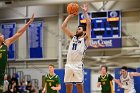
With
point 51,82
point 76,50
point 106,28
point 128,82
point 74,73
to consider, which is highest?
point 106,28

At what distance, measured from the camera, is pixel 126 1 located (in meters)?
17.8

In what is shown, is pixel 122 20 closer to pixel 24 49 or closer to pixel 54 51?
pixel 54 51

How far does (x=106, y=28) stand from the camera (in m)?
17.0

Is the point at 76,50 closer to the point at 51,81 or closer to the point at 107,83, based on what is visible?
the point at 51,81

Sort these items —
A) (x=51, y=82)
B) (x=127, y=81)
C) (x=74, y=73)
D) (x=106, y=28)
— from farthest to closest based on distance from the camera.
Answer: (x=106, y=28)
(x=127, y=81)
(x=51, y=82)
(x=74, y=73)

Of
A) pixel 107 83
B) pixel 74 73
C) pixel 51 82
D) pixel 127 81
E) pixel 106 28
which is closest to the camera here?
pixel 74 73

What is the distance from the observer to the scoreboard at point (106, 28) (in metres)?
16.8

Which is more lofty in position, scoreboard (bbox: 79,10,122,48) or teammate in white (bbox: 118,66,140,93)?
scoreboard (bbox: 79,10,122,48)

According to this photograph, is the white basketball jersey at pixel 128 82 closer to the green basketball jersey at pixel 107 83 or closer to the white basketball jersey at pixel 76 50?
the green basketball jersey at pixel 107 83

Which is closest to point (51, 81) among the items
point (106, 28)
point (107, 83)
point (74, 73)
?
point (107, 83)

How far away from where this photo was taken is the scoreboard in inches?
663

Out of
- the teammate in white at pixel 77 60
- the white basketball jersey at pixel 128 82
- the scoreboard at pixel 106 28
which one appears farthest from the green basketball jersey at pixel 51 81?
the scoreboard at pixel 106 28

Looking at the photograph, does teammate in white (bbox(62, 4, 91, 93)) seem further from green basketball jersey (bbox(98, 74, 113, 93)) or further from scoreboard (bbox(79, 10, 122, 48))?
scoreboard (bbox(79, 10, 122, 48))

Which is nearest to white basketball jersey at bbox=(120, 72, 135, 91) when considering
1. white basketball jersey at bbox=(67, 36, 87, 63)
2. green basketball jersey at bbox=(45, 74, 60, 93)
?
green basketball jersey at bbox=(45, 74, 60, 93)
